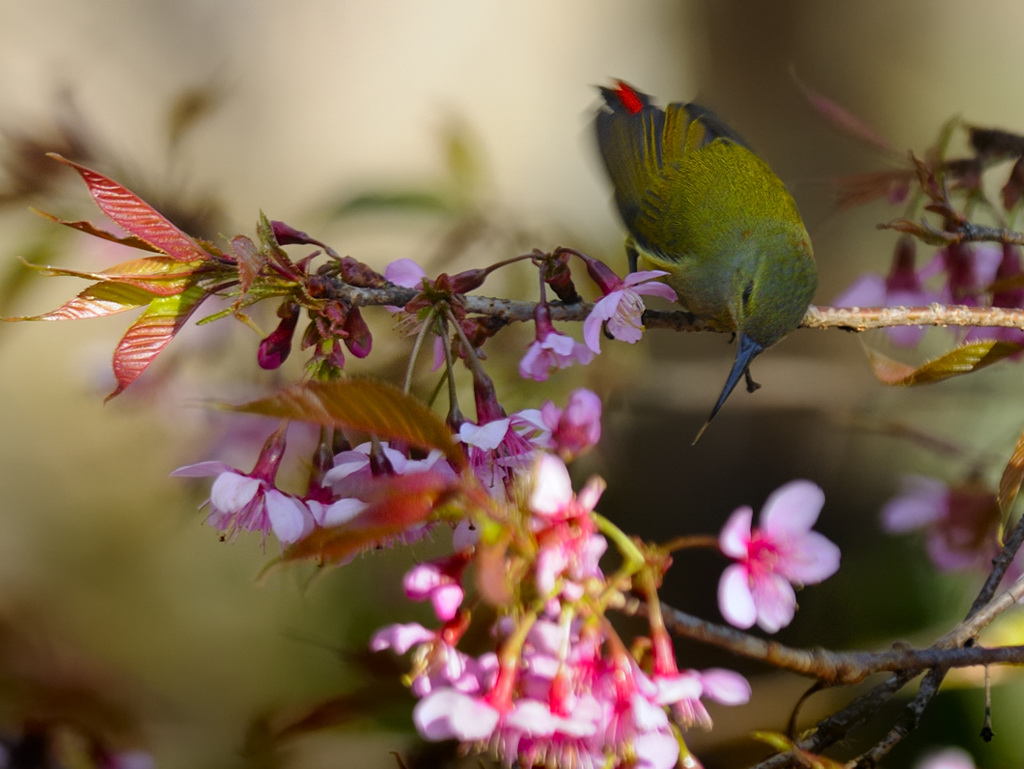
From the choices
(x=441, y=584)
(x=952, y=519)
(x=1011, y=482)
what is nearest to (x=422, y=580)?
(x=441, y=584)

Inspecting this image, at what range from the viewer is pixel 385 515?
32 centimetres

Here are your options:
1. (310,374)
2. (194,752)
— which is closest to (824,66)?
(310,374)

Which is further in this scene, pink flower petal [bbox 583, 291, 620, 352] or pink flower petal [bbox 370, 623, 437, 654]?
pink flower petal [bbox 583, 291, 620, 352]

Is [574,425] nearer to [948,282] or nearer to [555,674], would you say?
[555,674]

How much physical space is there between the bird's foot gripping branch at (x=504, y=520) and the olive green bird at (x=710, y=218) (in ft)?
0.64

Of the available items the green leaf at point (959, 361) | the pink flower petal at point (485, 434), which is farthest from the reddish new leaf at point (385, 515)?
the green leaf at point (959, 361)

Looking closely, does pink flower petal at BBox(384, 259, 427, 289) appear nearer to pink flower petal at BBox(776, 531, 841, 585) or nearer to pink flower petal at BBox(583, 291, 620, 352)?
pink flower petal at BBox(583, 291, 620, 352)

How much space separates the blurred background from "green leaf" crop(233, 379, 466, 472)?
0.69 m

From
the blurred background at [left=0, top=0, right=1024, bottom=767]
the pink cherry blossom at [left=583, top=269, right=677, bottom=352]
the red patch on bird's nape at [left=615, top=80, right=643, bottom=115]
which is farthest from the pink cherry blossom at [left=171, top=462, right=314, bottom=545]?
the red patch on bird's nape at [left=615, top=80, right=643, bottom=115]

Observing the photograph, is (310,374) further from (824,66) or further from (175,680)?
(824,66)

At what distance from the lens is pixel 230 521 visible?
0.50m

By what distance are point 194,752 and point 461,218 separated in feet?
3.15

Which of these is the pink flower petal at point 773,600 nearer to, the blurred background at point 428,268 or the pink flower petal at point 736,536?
the pink flower petal at point 736,536

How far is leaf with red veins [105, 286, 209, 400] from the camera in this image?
1.50 ft
